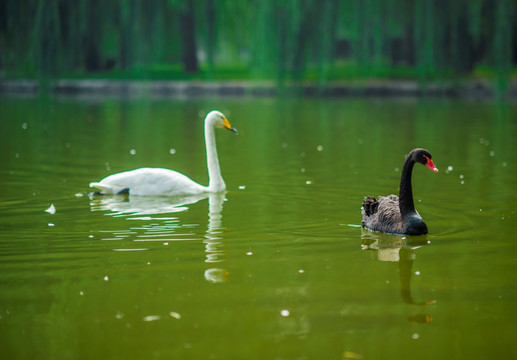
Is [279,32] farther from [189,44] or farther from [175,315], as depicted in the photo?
[175,315]

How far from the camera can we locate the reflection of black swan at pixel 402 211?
690 cm

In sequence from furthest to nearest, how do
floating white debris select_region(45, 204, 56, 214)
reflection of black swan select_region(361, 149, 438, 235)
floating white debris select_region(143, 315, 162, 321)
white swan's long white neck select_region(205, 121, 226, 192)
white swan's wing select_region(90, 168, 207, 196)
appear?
white swan's long white neck select_region(205, 121, 226, 192) → white swan's wing select_region(90, 168, 207, 196) → floating white debris select_region(45, 204, 56, 214) → reflection of black swan select_region(361, 149, 438, 235) → floating white debris select_region(143, 315, 162, 321)

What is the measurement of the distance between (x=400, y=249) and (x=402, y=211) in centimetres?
53

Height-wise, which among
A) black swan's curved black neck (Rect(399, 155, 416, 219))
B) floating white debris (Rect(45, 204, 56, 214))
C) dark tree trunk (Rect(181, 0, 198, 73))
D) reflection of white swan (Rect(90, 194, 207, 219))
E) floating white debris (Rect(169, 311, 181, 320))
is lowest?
reflection of white swan (Rect(90, 194, 207, 219))

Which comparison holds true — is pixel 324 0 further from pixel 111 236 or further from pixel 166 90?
pixel 111 236

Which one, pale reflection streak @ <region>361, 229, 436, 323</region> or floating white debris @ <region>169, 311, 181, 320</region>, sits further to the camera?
pale reflection streak @ <region>361, 229, 436, 323</region>

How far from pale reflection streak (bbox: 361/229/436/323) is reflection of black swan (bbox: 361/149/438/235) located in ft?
0.23

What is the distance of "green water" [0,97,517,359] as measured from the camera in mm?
4402

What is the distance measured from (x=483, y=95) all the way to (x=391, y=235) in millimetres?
21416

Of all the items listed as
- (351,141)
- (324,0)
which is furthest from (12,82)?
(351,141)

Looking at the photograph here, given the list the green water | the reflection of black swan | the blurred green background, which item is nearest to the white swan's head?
the green water

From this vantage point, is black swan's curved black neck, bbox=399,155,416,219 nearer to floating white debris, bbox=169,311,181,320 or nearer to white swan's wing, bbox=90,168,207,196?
floating white debris, bbox=169,311,181,320

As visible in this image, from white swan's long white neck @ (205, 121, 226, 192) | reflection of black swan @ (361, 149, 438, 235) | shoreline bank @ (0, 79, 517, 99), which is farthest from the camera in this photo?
shoreline bank @ (0, 79, 517, 99)

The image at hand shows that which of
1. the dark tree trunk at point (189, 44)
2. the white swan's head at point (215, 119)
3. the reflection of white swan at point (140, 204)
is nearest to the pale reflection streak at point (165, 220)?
the reflection of white swan at point (140, 204)
